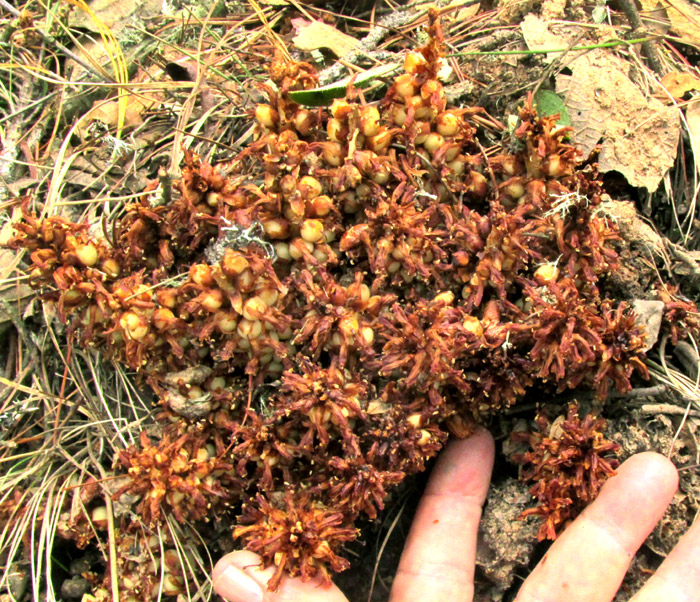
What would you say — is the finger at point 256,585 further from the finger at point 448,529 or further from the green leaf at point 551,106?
the green leaf at point 551,106

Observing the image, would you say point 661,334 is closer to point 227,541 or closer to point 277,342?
point 277,342

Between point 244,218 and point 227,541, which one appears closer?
point 244,218

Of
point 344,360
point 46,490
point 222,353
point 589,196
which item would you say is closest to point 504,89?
point 589,196

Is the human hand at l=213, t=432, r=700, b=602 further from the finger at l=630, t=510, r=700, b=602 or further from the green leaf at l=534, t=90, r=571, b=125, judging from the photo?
the green leaf at l=534, t=90, r=571, b=125

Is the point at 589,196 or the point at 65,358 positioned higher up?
the point at 589,196

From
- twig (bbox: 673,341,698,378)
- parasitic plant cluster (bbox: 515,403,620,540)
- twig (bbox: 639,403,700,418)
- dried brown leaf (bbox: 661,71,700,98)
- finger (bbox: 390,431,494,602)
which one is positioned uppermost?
dried brown leaf (bbox: 661,71,700,98)

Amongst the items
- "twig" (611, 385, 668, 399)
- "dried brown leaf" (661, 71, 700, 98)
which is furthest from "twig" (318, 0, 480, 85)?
"twig" (611, 385, 668, 399)

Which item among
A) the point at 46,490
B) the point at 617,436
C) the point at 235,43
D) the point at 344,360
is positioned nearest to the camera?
the point at 344,360
